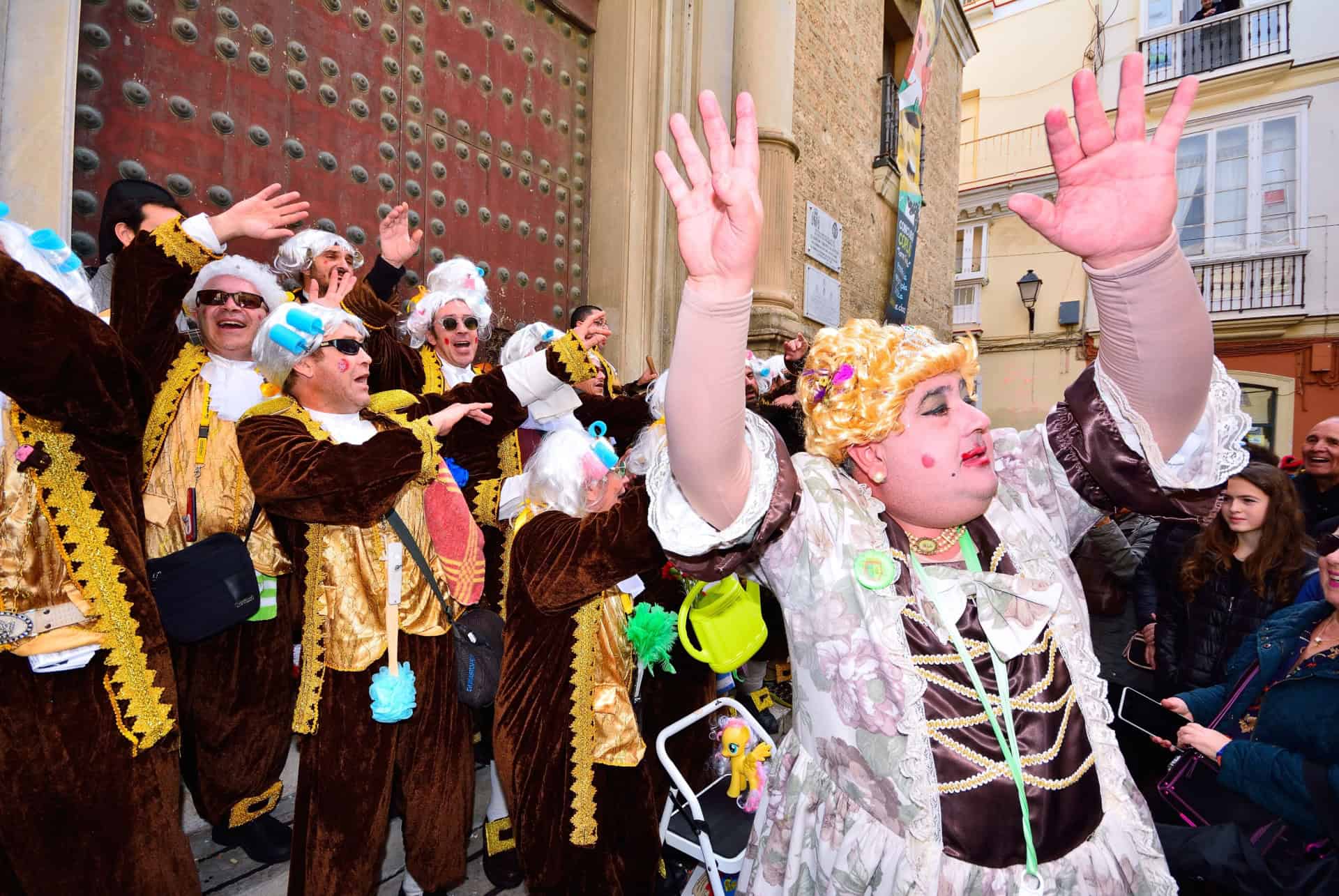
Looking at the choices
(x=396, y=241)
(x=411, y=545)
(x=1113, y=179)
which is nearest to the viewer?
(x=1113, y=179)

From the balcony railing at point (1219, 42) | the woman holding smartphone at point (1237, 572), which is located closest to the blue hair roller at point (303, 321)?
the woman holding smartphone at point (1237, 572)

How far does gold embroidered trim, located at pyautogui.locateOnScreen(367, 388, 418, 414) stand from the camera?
2654 millimetres

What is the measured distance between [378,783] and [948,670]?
67.1 inches

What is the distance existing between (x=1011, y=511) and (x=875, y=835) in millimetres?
673

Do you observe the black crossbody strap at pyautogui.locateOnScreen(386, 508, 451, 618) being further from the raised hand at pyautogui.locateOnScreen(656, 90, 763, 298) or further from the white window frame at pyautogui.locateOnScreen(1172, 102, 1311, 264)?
the white window frame at pyautogui.locateOnScreen(1172, 102, 1311, 264)

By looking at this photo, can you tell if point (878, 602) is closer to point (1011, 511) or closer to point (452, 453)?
point (1011, 511)

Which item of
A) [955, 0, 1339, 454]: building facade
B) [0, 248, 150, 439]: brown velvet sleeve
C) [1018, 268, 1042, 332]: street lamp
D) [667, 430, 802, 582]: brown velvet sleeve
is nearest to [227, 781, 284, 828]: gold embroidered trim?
[0, 248, 150, 439]: brown velvet sleeve

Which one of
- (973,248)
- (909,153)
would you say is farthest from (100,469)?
(973,248)

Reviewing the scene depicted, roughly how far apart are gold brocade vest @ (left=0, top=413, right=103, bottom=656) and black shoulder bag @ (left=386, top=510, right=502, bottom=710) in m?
0.79

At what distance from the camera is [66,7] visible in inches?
107

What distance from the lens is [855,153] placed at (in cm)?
897

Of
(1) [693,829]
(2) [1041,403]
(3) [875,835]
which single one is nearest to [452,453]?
(1) [693,829]

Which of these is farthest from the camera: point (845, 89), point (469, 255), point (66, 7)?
point (845, 89)

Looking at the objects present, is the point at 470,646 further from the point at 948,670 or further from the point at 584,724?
the point at 948,670
